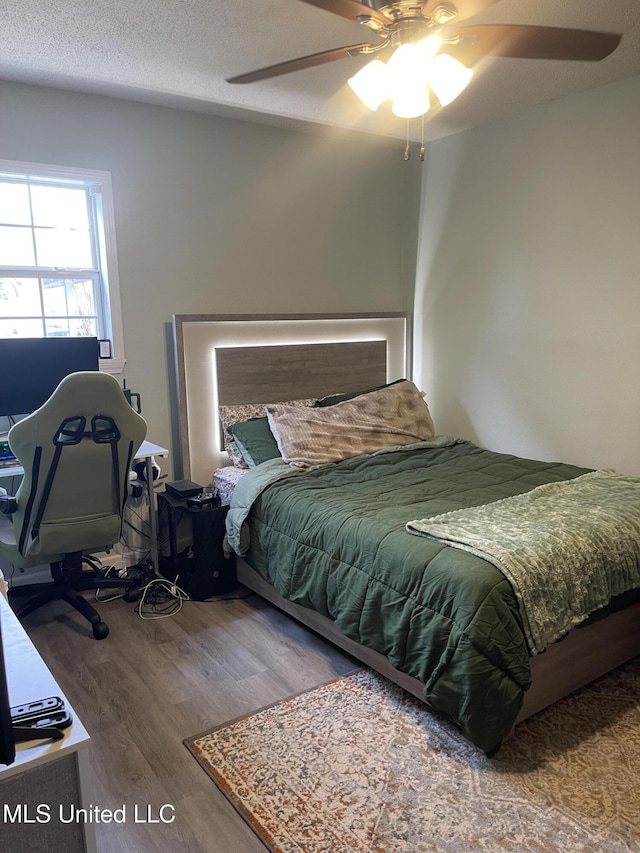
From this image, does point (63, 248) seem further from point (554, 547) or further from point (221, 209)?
point (554, 547)

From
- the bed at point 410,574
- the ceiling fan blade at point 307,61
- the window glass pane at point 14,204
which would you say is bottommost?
the bed at point 410,574

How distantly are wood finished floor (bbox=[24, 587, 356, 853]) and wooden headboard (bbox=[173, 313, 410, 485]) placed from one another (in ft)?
3.19

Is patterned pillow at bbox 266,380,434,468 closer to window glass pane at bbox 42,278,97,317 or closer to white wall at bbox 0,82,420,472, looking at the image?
white wall at bbox 0,82,420,472

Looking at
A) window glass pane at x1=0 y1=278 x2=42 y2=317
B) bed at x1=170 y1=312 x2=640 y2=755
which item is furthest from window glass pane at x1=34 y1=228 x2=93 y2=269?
bed at x1=170 y1=312 x2=640 y2=755

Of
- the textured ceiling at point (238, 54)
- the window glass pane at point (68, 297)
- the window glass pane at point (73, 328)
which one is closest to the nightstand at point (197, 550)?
the window glass pane at point (73, 328)

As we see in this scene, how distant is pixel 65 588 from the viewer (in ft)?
9.83

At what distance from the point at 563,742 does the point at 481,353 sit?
2638mm

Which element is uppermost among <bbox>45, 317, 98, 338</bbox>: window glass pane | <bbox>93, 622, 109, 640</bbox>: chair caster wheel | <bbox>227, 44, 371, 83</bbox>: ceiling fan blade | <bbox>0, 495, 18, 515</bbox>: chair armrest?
<bbox>227, 44, 371, 83</bbox>: ceiling fan blade

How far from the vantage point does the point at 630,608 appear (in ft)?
8.04

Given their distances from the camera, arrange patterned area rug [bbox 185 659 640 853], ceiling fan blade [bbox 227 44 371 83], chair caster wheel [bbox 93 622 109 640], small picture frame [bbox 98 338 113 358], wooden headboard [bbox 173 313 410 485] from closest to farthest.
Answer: patterned area rug [bbox 185 659 640 853], ceiling fan blade [bbox 227 44 371 83], chair caster wheel [bbox 93 622 109 640], small picture frame [bbox 98 338 113 358], wooden headboard [bbox 173 313 410 485]

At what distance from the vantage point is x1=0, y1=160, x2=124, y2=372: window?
10.6 ft

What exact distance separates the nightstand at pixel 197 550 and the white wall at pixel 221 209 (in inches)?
22.3

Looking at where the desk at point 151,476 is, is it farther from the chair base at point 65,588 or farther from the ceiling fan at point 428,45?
the ceiling fan at point 428,45

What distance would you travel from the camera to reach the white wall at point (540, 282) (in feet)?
11.1
